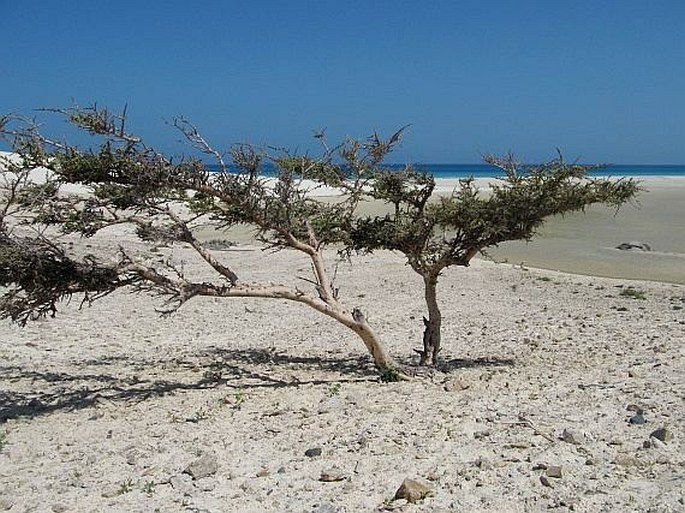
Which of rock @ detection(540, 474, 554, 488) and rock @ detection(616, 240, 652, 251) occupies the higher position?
rock @ detection(540, 474, 554, 488)

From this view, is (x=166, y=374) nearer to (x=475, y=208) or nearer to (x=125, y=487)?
(x=125, y=487)

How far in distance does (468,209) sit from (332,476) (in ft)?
15.3

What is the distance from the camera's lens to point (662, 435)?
20.4 ft

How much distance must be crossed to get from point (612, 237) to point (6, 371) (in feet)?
84.9

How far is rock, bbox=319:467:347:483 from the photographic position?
5.82m

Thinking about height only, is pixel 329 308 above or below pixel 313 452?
above

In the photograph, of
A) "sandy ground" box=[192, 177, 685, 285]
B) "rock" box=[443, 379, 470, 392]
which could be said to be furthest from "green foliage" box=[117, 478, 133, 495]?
"sandy ground" box=[192, 177, 685, 285]

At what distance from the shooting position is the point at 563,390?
325 inches

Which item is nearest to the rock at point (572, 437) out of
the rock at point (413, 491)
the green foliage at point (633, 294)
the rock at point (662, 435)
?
the rock at point (662, 435)

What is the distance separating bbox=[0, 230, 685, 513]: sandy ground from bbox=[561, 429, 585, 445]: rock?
20 mm

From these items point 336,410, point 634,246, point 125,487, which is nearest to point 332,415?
point 336,410

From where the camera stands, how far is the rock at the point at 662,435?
244 inches

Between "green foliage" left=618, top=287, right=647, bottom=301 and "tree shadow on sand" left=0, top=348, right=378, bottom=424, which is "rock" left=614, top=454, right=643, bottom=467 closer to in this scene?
"tree shadow on sand" left=0, top=348, right=378, bottom=424

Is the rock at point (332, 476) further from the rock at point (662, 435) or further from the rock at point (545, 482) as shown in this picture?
the rock at point (662, 435)
